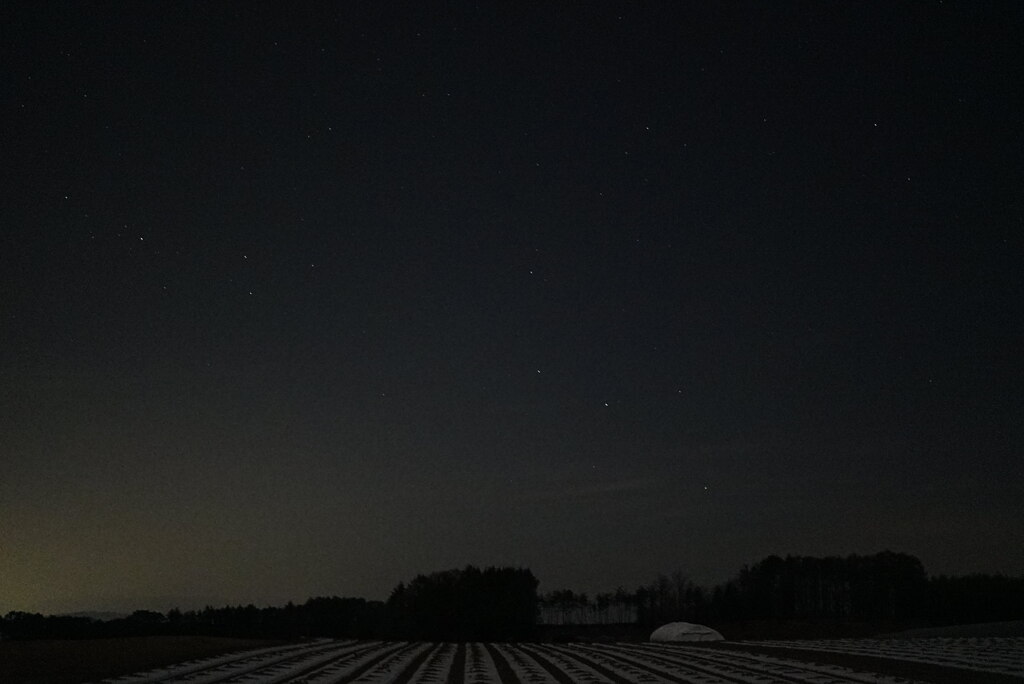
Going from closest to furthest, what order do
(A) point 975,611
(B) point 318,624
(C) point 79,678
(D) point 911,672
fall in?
(C) point 79,678 → (D) point 911,672 → (B) point 318,624 → (A) point 975,611

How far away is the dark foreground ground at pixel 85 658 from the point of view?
19.4m

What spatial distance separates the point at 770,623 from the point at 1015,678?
8283cm

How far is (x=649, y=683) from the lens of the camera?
23.6m

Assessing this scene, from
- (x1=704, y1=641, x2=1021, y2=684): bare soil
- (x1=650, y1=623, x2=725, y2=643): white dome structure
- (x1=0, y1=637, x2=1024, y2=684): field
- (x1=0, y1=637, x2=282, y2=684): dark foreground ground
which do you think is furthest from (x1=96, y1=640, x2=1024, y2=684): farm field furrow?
(x1=650, y1=623, x2=725, y2=643): white dome structure

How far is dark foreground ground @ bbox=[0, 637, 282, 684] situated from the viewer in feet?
63.5

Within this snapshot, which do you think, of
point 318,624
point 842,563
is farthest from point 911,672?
point 842,563

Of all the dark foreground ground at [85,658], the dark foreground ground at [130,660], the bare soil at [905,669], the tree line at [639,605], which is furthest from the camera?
the tree line at [639,605]

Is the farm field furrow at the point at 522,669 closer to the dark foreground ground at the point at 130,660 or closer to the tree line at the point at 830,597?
the dark foreground ground at the point at 130,660

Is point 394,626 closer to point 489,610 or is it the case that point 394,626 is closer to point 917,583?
point 489,610

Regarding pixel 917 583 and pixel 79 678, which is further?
pixel 917 583

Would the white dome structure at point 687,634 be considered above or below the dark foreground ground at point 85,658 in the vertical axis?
below

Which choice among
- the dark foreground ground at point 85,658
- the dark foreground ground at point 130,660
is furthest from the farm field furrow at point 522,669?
the dark foreground ground at point 85,658

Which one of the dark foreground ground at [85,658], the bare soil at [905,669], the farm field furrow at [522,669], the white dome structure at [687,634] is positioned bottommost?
the white dome structure at [687,634]

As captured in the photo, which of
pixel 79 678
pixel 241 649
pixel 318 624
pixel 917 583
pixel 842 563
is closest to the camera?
pixel 79 678
